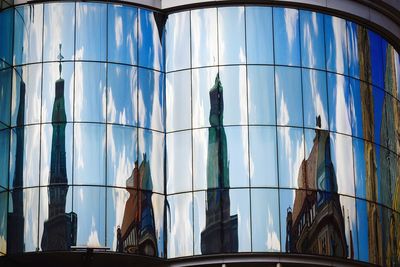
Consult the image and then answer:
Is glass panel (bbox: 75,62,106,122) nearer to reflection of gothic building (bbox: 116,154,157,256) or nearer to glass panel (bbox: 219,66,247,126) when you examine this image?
reflection of gothic building (bbox: 116,154,157,256)

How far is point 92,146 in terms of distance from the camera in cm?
4494

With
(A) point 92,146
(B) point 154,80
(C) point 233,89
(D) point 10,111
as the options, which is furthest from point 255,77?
(D) point 10,111

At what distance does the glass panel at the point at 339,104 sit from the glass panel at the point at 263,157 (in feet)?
9.06

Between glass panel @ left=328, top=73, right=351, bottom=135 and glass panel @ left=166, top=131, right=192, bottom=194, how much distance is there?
19.7ft

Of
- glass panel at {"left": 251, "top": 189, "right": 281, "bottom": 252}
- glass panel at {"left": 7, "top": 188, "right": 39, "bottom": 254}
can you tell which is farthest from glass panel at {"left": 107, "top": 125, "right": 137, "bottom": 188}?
glass panel at {"left": 251, "top": 189, "right": 281, "bottom": 252}

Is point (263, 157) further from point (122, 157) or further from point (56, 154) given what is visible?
point (56, 154)

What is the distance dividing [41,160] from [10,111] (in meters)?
2.67

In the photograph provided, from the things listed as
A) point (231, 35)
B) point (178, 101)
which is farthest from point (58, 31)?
point (231, 35)

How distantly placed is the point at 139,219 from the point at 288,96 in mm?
7885

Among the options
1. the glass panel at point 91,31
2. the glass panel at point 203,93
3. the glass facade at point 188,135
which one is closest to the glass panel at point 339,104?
the glass facade at point 188,135

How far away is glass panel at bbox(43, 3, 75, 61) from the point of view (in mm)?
46000

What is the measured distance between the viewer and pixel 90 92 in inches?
1790

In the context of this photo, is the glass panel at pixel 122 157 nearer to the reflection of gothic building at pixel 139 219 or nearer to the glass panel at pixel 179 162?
A: the reflection of gothic building at pixel 139 219

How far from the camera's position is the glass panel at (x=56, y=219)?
1719 inches
